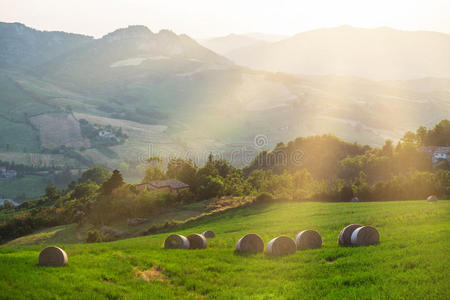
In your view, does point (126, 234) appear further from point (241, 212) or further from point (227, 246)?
point (227, 246)

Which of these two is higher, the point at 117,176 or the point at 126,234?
the point at 117,176

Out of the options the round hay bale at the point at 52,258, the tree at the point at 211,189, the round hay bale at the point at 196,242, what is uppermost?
the round hay bale at the point at 52,258

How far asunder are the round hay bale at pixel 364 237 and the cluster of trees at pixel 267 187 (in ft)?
121

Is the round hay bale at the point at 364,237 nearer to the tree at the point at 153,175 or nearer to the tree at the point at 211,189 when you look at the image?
the tree at the point at 211,189

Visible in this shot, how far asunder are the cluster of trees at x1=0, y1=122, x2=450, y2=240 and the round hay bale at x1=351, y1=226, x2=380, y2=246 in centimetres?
3697

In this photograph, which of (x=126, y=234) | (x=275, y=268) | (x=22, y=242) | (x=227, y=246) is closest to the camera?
(x=275, y=268)

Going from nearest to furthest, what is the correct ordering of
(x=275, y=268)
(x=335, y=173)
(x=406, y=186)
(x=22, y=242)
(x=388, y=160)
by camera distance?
(x=275, y=268) < (x=406, y=186) < (x=22, y=242) < (x=388, y=160) < (x=335, y=173)

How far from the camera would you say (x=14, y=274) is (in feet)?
43.9

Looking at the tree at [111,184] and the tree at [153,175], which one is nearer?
the tree at [111,184]

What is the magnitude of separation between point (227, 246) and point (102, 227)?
1992 inches

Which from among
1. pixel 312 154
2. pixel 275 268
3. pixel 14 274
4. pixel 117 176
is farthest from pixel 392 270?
pixel 312 154

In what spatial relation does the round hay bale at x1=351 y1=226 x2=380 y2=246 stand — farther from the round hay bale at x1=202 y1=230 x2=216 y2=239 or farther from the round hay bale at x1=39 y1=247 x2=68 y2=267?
the round hay bale at x1=202 y1=230 x2=216 y2=239

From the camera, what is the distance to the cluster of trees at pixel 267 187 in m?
56.0

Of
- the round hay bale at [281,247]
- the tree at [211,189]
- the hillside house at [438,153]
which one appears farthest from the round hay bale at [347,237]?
the hillside house at [438,153]
